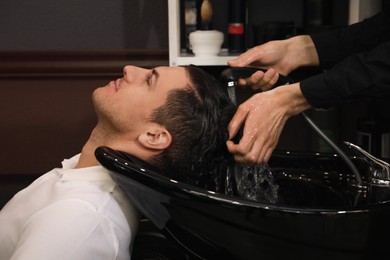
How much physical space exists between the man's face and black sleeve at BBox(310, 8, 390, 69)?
552 millimetres

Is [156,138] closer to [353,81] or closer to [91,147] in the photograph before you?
[91,147]

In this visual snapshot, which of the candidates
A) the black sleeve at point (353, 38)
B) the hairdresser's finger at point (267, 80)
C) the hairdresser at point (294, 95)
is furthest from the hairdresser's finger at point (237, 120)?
the black sleeve at point (353, 38)

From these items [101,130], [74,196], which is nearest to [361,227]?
[74,196]

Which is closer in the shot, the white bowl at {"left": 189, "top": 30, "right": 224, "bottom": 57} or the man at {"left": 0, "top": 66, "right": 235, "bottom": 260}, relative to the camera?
the man at {"left": 0, "top": 66, "right": 235, "bottom": 260}

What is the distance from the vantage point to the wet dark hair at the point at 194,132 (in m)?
1.34

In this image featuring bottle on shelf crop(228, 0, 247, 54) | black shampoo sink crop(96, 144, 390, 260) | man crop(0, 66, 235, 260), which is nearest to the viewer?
black shampoo sink crop(96, 144, 390, 260)

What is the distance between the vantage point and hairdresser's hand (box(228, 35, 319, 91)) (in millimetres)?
1646

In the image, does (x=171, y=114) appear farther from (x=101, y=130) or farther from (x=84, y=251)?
(x=84, y=251)

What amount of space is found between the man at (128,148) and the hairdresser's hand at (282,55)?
25 cm

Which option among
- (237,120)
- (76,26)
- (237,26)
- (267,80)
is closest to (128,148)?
(237,120)

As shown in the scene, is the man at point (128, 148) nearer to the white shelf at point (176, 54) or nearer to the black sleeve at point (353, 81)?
the black sleeve at point (353, 81)

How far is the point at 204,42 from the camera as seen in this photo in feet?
6.17

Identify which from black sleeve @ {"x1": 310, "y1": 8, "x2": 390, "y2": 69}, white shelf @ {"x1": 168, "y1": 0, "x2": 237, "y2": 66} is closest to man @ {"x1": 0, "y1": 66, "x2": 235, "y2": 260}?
white shelf @ {"x1": 168, "y1": 0, "x2": 237, "y2": 66}

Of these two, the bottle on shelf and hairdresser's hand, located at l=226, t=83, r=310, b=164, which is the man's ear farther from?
the bottle on shelf
